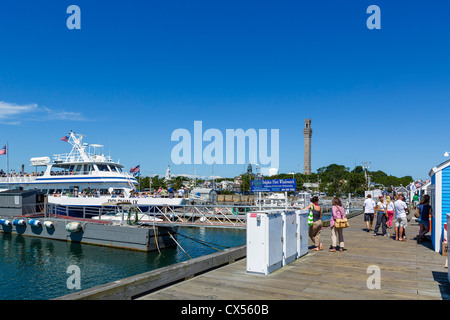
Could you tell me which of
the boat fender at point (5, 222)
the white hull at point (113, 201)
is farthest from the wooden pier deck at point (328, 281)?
the boat fender at point (5, 222)

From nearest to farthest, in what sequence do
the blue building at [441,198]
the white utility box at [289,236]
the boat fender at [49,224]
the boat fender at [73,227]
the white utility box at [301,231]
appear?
the white utility box at [289,236] → the white utility box at [301,231] → the blue building at [441,198] → the boat fender at [73,227] → the boat fender at [49,224]

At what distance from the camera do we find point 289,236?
9.27 metres

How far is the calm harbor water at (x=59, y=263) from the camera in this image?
1489 cm

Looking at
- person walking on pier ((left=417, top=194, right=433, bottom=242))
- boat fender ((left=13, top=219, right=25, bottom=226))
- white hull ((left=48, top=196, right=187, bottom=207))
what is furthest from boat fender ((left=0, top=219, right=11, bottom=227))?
person walking on pier ((left=417, top=194, right=433, bottom=242))

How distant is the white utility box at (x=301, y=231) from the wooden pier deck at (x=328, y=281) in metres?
0.23

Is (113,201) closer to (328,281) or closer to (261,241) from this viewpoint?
(261,241)

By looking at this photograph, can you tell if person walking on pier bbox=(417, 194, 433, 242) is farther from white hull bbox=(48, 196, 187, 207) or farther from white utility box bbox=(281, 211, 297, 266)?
white hull bbox=(48, 196, 187, 207)

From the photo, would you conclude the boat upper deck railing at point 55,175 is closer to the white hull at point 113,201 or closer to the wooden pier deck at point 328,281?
the white hull at point 113,201

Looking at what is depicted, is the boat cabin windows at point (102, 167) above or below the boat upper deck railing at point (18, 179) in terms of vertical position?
above

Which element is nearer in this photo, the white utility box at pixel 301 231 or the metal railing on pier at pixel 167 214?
the white utility box at pixel 301 231

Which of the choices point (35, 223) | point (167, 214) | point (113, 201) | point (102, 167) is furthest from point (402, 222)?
point (102, 167)

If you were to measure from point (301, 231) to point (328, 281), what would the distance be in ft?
8.98

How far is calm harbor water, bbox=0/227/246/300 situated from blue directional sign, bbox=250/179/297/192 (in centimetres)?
587
